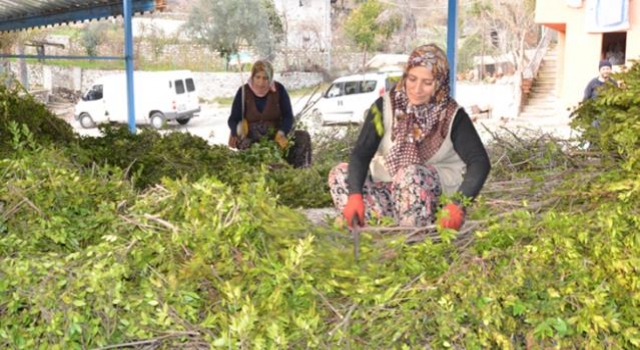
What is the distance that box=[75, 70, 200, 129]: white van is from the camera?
1323cm

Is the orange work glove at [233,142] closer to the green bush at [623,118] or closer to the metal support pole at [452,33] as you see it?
the metal support pole at [452,33]

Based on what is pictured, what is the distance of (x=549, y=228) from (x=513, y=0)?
22681mm

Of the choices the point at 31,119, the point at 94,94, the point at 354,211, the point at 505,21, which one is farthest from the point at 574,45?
the point at 354,211

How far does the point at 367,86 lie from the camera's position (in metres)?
11.9

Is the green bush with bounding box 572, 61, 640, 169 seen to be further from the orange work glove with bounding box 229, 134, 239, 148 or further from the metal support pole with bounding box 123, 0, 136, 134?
the metal support pole with bounding box 123, 0, 136, 134

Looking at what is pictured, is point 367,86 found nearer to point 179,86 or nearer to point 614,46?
point 179,86

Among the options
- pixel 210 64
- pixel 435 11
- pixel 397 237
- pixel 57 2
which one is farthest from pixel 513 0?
pixel 397 237

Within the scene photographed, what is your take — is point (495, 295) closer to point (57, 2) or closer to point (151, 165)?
point (151, 165)

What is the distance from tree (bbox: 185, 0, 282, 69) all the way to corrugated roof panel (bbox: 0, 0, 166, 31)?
4.54 meters

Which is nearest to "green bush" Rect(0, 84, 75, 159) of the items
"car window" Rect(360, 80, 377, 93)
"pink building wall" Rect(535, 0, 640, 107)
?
"car window" Rect(360, 80, 377, 93)

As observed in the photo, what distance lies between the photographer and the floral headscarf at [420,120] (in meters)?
3.04

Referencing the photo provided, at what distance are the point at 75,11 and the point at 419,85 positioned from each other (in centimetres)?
677

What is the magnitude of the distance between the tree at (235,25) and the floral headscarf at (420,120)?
10.4 meters

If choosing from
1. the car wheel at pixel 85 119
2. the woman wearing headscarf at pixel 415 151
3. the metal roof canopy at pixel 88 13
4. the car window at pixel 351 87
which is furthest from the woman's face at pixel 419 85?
the car wheel at pixel 85 119
